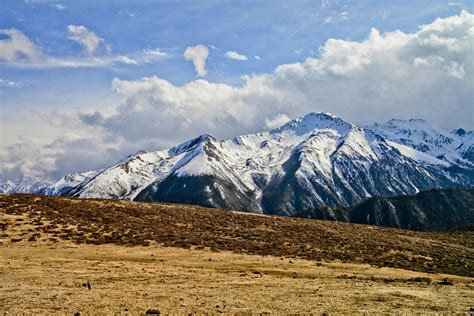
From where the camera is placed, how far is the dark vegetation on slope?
56.6 m

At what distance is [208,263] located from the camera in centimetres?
4700

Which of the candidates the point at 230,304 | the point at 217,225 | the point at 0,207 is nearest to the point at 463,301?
the point at 230,304

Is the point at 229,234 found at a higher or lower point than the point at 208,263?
higher

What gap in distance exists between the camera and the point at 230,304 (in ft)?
92.4

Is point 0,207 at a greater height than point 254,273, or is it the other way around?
point 0,207

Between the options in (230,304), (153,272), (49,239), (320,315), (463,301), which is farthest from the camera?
(49,239)

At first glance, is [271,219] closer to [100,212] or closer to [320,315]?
[100,212]

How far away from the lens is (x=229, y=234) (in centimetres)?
6462

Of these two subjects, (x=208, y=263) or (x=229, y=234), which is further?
(x=229, y=234)

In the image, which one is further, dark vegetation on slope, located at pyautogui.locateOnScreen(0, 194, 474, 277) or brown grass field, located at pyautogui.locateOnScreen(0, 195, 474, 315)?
dark vegetation on slope, located at pyautogui.locateOnScreen(0, 194, 474, 277)

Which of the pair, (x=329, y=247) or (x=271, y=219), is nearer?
(x=329, y=247)

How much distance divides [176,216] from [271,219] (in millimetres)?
17150

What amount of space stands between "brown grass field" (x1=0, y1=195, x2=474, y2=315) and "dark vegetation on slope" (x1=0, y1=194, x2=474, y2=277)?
6.8 inches

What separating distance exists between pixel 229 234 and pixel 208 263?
A: 58.2ft
